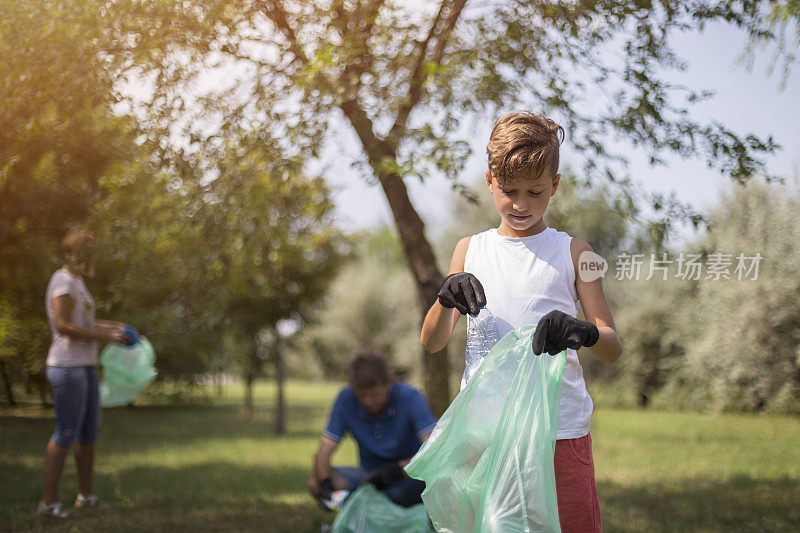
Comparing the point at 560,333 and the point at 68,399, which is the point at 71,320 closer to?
the point at 68,399

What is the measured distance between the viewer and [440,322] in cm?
223

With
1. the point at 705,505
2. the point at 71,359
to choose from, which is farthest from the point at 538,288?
the point at 705,505

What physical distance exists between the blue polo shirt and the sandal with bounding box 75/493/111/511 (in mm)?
2072

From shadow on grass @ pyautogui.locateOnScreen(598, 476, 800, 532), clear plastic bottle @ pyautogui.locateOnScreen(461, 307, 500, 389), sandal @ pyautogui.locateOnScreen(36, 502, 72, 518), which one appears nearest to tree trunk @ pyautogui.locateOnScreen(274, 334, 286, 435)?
shadow on grass @ pyautogui.locateOnScreen(598, 476, 800, 532)

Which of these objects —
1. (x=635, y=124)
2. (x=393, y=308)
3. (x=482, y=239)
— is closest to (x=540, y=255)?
(x=482, y=239)

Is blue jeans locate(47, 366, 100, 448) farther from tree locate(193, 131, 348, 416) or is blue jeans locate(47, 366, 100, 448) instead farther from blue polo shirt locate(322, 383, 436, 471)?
blue polo shirt locate(322, 383, 436, 471)

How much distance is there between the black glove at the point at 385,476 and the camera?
4.32 metres

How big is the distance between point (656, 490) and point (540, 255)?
5299 mm

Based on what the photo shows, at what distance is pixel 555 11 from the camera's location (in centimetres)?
438

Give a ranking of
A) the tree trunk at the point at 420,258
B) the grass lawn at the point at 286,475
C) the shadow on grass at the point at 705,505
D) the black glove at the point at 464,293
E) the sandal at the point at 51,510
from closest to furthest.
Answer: the black glove at the point at 464,293, the sandal at the point at 51,510, the shadow on grass at the point at 705,505, the grass lawn at the point at 286,475, the tree trunk at the point at 420,258

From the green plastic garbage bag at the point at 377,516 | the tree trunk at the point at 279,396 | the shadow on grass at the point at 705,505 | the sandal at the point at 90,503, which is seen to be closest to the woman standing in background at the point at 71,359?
the sandal at the point at 90,503

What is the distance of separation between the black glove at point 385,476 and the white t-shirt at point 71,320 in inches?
83.2

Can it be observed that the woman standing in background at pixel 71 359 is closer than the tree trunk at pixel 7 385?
Yes

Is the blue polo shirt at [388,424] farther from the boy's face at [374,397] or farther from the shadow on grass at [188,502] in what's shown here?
the shadow on grass at [188,502]
